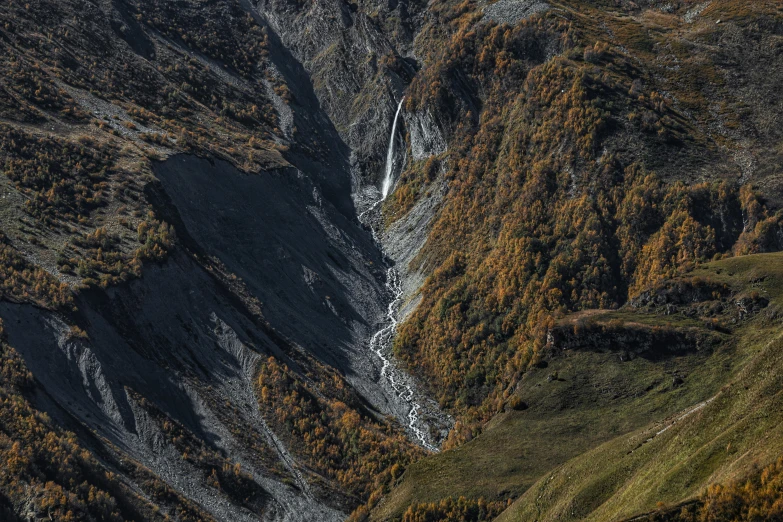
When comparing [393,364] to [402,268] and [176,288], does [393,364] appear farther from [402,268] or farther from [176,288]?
[176,288]

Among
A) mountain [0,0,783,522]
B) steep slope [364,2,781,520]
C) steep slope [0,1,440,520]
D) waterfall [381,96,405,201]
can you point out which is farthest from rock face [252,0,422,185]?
steep slope [364,2,781,520]

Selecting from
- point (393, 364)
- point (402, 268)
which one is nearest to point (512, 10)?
point (402, 268)

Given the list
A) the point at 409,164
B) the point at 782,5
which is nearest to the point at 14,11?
the point at 409,164

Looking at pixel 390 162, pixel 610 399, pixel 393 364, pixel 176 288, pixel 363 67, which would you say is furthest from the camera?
pixel 363 67

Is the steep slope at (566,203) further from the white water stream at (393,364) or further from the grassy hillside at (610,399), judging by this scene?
the white water stream at (393,364)

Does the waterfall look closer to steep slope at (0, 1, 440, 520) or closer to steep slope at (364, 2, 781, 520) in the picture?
steep slope at (364, 2, 781, 520)

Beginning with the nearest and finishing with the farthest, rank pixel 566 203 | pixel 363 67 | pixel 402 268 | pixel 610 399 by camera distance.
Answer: pixel 610 399, pixel 566 203, pixel 402 268, pixel 363 67

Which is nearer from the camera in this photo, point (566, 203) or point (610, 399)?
point (610, 399)

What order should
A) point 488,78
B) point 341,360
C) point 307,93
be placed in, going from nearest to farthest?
point 341,360 → point 488,78 → point 307,93

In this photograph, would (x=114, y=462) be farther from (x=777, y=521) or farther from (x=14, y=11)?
(x=14, y=11)
